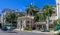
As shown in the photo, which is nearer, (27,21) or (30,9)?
(27,21)

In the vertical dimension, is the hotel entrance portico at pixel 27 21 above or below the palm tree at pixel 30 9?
below

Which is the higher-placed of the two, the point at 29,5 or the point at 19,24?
the point at 29,5

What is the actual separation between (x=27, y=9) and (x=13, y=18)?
19.9 meters

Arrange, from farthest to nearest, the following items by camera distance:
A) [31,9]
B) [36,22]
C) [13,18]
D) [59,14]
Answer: [13,18] → [31,9] → [36,22] → [59,14]

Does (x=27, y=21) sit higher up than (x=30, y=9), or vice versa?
(x=30, y=9)

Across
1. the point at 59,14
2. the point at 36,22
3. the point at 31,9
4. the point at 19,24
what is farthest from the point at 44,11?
the point at 19,24

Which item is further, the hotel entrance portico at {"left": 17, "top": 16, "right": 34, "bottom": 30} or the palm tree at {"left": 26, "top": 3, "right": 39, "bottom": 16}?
the palm tree at {"left": 26, "top": 3, "right": 39, "bottom": 16}

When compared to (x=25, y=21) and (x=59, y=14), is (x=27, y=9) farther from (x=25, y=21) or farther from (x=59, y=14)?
(x=59, y=14)

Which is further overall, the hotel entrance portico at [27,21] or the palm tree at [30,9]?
the palm tree at [30,9]

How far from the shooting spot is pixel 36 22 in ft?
268

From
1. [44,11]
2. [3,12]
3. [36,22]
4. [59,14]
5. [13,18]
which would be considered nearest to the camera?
[44,11]

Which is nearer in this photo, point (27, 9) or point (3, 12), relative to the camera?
point (27, 9)

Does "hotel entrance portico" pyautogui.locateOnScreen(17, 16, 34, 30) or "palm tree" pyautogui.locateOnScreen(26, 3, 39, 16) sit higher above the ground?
"palm tree" pyautogui.locateOnScreen(26, 3, 39, 16)

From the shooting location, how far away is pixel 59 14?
72812mm
